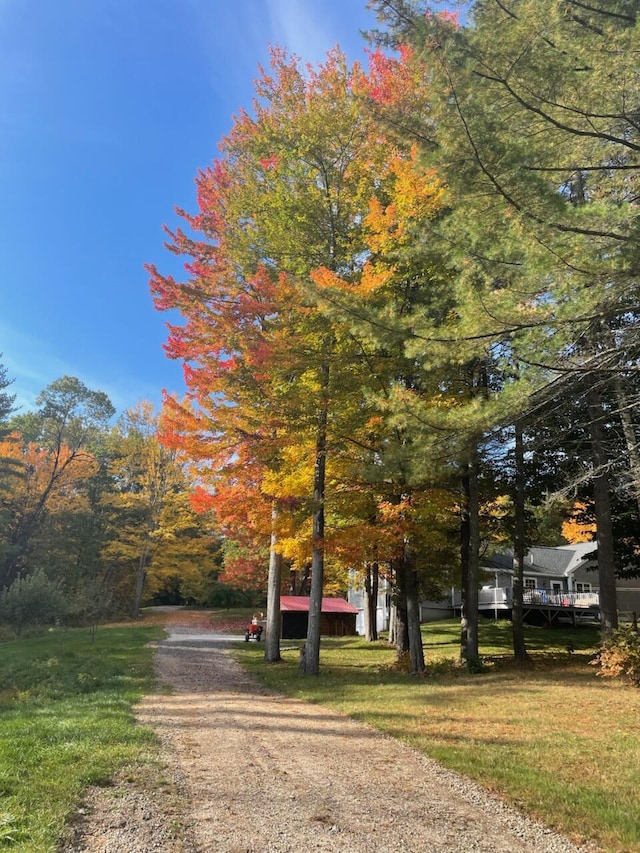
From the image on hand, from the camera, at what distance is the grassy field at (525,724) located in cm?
459

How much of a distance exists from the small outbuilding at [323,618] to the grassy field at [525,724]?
14576 mm

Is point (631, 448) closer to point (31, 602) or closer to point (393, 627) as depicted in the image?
point (393, 627)

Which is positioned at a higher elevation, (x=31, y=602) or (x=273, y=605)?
(x=273, y=605)

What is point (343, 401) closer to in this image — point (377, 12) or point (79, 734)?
point (377, 12)

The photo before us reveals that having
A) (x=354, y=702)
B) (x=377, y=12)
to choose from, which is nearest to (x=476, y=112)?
(x=377, y=12)

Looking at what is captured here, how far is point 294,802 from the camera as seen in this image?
14.7 ft

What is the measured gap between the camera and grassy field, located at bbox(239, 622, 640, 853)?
4.59 metres

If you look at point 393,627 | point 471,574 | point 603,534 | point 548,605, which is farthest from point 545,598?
point 471,574

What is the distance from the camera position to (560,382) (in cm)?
759

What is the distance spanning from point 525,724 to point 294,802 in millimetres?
4554

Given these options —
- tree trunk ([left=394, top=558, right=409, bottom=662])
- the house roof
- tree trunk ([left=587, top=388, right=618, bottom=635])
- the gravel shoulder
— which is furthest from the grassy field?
the house roof

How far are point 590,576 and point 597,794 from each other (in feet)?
112

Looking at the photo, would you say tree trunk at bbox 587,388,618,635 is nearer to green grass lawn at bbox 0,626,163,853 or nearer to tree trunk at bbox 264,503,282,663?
tree trunk at bbox 264,503,282,663

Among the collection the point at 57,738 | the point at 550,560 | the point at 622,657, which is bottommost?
the point at 57,738
